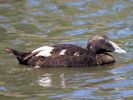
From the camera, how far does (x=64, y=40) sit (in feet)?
44.6

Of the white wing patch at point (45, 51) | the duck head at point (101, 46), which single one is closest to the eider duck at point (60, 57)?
the white wing patch at point (45, 51)

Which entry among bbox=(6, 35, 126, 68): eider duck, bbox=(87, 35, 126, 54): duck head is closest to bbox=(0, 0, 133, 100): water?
bbox=(6, 35, 126, 68): eider duck

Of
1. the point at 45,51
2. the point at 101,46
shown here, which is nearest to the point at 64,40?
the point at 101,46

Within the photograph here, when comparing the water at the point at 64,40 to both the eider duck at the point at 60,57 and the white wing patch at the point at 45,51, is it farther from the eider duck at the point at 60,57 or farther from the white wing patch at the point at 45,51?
the white wing patch at the point at 45,51

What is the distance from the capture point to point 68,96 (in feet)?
28.9

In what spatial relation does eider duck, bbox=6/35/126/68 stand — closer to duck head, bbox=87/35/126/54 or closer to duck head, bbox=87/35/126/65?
duck head, bbox=87/35/126/65

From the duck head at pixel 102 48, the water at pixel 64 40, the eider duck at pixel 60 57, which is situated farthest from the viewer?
the duck head at pixel 102 48

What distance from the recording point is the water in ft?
30.1

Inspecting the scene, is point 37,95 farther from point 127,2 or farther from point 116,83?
point 127,2

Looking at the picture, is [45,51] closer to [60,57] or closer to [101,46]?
[60,57]

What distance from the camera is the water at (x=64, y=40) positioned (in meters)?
9.16

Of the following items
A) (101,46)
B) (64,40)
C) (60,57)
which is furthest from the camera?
(64,40)

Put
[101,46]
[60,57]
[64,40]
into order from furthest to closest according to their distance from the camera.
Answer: [64,40] < [101,46] < [60,57]

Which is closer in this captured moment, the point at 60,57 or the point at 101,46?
the point at 60,57
